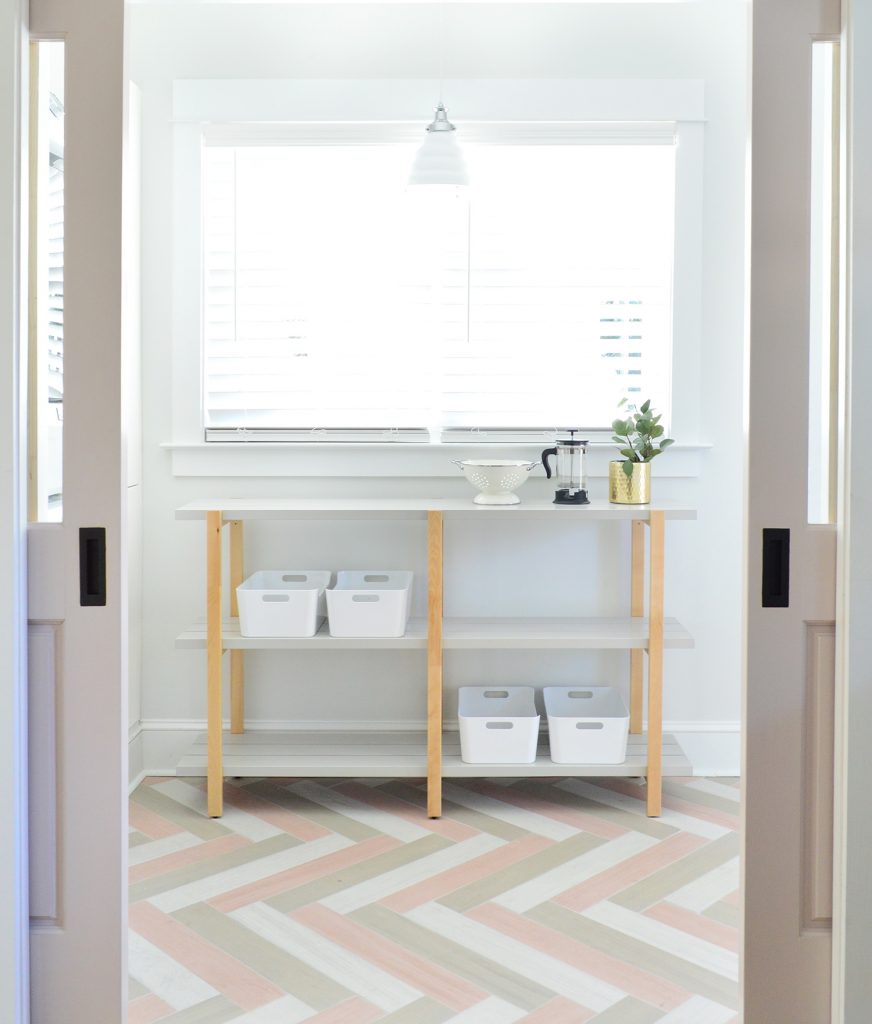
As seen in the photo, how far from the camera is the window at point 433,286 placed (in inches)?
147

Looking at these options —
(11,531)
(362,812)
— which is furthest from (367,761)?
(11,531)

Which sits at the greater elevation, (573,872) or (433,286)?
(433,286)

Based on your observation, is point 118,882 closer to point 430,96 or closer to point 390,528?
point 390,528

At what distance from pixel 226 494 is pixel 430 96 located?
153 centimetres

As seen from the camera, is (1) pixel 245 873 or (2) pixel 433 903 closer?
(2) pixel 433 903

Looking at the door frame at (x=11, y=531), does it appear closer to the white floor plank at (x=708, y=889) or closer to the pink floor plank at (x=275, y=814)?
the pink floor plank at (x=275, y=814)

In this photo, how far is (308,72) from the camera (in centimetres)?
368

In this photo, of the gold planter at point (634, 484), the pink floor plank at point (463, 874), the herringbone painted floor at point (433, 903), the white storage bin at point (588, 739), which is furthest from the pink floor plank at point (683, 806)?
the gold planter at point (634, 484)

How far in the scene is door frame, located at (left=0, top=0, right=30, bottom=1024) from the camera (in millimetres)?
1859

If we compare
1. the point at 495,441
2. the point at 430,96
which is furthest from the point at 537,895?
the point at 430,96

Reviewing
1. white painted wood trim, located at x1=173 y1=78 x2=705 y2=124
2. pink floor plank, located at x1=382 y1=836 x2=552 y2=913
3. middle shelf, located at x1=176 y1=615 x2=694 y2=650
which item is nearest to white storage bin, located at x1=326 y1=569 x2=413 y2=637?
middle shelf, located at x1=176 y1=615 x2=694 y2=650

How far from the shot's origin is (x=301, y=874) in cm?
303

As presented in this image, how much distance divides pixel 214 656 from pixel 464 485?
105 cm

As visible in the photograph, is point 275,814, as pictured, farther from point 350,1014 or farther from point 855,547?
point 855,547
